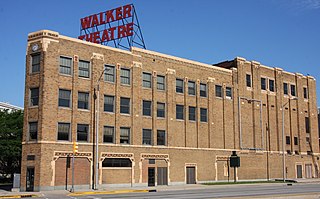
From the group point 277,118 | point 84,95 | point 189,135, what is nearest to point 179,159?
point 189,135

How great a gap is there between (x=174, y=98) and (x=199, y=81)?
16.3 ft

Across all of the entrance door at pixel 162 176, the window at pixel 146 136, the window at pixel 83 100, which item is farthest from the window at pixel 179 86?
the window at pixel 83 100

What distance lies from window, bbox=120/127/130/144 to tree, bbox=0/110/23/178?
15.5m

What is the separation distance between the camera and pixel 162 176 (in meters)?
51.2

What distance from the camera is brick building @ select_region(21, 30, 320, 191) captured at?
4312 centimetres

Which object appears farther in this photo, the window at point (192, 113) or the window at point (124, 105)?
the window at point (192, 113)

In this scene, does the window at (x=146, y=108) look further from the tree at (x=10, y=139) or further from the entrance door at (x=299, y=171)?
the entrance door at (x=299, y=171)

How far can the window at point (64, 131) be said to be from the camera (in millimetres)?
43469

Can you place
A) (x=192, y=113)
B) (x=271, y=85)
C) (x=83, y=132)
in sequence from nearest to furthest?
1. (x=83, y=132)
2. (x=192, y=113)
3. (x=271, y=85)

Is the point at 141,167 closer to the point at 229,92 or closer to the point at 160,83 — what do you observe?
the point at 160,83

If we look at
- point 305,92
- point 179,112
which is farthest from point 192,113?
point 305,92

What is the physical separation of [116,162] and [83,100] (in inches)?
303

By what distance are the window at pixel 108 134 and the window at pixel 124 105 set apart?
2.57 m

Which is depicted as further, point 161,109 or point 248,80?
point 248,80
